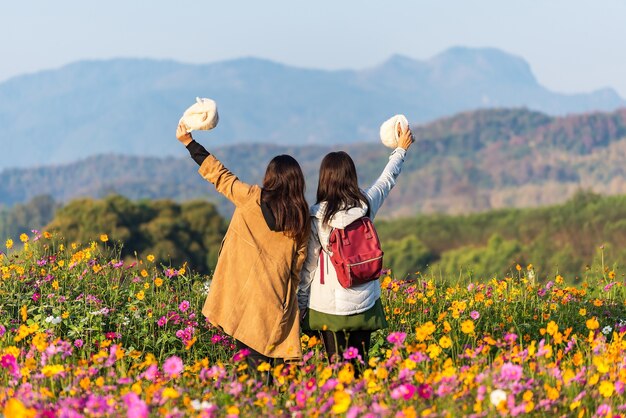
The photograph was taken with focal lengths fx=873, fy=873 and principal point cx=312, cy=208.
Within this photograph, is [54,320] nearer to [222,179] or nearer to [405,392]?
[222,179]

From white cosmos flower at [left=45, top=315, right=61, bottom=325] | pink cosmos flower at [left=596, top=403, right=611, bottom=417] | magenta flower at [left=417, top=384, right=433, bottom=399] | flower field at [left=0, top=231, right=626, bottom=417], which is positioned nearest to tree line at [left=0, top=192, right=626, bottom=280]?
flower field at [left=0, top=231, right=626, bottom=417]

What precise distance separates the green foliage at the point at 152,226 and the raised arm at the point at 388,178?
1443 inches

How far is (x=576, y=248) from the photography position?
173 feet

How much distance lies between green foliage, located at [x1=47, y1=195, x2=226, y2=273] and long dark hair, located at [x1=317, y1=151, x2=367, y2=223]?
37245 millimetres

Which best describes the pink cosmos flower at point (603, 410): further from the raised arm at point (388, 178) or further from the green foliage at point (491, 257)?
the green foliage at point (491, 257)

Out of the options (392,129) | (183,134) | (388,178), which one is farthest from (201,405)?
(392,129)

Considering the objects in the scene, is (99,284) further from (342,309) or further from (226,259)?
(342,309)

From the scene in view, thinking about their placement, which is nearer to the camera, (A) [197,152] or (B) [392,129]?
(A) [197,152]

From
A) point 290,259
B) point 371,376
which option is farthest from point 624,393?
point 290,259

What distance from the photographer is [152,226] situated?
4622cm

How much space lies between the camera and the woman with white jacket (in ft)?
16.4

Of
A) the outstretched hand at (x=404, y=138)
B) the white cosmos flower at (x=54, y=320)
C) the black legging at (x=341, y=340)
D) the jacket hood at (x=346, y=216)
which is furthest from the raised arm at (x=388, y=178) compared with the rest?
the white cosmos flower at (x=54, y=320)

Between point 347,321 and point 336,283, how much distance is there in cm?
23

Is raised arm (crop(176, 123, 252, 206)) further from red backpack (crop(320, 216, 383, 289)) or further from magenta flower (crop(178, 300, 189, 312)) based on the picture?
magenta flower (crop(178, 300, 189, 312))
